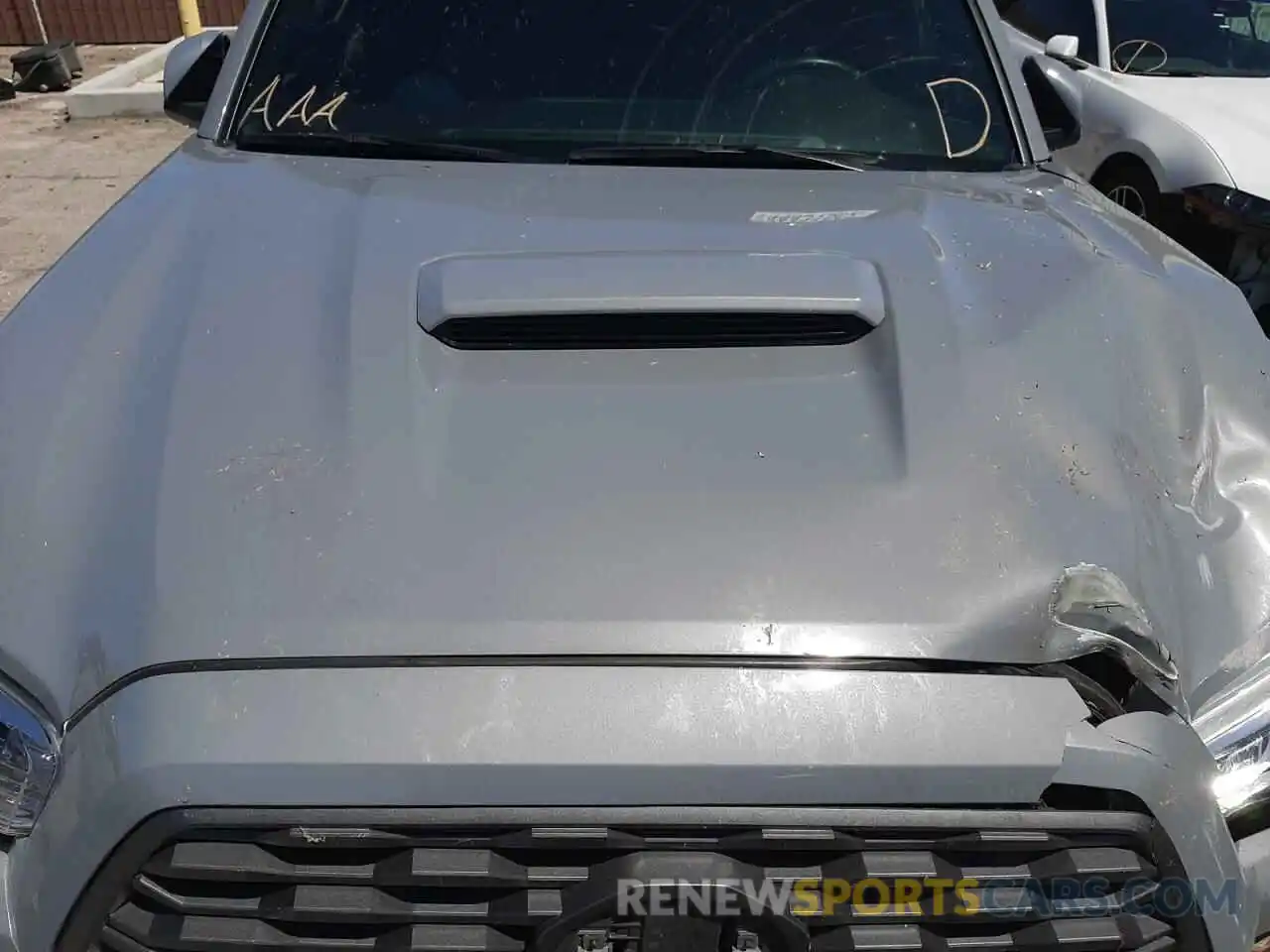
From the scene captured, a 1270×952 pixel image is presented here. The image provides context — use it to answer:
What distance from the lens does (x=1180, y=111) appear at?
5.11 m

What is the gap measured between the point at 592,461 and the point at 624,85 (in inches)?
49.8

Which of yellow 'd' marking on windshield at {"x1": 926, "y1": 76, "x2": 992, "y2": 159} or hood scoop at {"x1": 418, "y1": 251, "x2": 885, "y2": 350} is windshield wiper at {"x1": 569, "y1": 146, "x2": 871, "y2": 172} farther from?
hood scoop at {"x1": 418, "y1": 251, "x2": 885, "y2": 350}

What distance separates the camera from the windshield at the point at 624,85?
240 cm

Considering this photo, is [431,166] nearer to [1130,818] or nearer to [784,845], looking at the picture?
[784,845]

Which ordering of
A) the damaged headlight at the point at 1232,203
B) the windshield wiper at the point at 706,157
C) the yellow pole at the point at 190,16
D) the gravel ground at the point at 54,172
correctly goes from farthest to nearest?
the yellow pole at the point at 190,16 → the gravel ground at the point at 54,172 → the damaged headlight at the point at 1232,203 → the windshield wiper at the point at 706,157

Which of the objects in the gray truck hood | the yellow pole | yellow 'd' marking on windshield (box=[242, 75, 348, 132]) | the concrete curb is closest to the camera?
the gray truck hood

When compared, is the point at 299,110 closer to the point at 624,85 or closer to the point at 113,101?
the point at 624,85

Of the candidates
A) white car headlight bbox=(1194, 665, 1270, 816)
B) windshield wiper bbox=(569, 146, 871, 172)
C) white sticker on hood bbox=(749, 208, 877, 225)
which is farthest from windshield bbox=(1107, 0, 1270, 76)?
white car headlight bbox=(1194, 665, 1270, 816)

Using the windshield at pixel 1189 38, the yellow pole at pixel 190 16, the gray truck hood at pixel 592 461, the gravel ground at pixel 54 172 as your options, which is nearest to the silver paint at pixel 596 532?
the gray truck hood at pixel 592 461

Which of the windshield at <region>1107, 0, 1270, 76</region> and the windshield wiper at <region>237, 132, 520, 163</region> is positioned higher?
the windshield wiper at <region>237, 132, 520, 163</region>

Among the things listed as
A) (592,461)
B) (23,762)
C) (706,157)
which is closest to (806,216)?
(706,157)

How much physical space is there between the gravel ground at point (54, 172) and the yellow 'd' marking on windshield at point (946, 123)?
4.14 metres

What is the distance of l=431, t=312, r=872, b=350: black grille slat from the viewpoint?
66.6 inches

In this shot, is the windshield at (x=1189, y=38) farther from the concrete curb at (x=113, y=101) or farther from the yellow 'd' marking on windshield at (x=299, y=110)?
the concrete curb at (x=113, y=101)
